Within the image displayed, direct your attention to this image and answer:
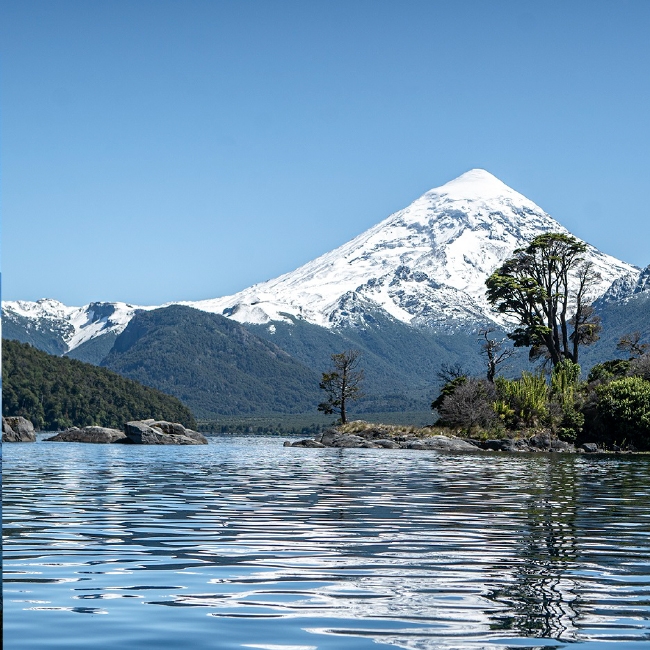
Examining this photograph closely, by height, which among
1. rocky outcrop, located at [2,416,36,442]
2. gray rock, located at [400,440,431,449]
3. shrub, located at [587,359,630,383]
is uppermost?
shrub, located at [587,359,630,383]

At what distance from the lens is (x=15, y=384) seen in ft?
566

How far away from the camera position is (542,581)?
12273 mm

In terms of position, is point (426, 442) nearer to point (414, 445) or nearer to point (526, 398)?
point (414, 445)

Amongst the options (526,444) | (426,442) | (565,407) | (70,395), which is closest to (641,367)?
(565,407)

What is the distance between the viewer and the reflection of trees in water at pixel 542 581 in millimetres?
9703

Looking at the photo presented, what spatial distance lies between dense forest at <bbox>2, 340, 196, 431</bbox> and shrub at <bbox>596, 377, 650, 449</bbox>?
355 feet

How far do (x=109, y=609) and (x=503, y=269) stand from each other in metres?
86.1

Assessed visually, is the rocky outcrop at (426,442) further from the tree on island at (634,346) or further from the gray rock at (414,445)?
the tree on island at (634,346)

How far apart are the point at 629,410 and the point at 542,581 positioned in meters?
62.6

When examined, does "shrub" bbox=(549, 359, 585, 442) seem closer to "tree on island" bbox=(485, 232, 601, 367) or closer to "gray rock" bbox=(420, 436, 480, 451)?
"tree on island" bbox=(485, 232, 601, 367)

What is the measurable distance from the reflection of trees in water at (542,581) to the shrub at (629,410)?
50461 millimetres

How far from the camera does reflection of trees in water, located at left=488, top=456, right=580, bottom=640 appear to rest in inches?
382

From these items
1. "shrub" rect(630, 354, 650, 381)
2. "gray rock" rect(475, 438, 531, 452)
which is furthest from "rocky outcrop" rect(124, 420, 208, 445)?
"shrub" rect(630, 354, 650, 381)

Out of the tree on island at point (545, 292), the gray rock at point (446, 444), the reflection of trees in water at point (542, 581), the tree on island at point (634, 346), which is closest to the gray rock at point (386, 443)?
the gray rock at point (446, 444)
